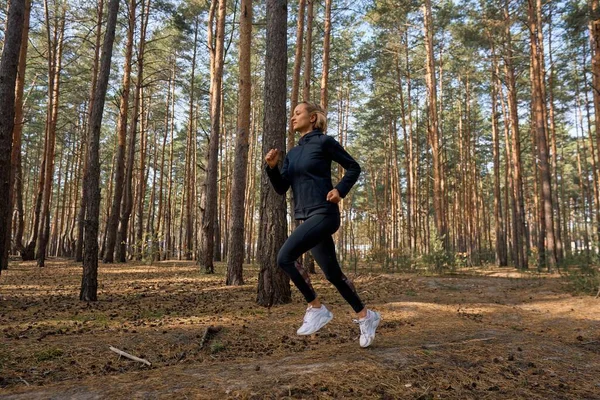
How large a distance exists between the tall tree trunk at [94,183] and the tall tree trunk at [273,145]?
9.64 ft

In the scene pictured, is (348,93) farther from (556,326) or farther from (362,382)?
(362,382)

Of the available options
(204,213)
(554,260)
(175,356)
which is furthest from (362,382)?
(554,260)

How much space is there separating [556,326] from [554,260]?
12.3 m

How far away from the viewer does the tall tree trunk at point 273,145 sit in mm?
6484

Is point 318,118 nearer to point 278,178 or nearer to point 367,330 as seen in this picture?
point 278,178

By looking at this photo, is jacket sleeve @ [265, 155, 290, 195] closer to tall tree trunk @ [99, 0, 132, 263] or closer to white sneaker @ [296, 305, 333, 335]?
white sneaker @ [296, 305, 333, 335]

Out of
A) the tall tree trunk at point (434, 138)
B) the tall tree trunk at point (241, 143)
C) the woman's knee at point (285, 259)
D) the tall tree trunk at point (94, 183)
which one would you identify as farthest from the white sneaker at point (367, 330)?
the tall tree trunk at point (434, 138)

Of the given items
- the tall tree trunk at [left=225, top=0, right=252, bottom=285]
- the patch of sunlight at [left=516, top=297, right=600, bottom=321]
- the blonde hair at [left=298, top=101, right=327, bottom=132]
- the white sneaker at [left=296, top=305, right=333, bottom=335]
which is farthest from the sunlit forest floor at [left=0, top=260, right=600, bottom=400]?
the blonde hair at [left=298, top=101, right=327, bottom=132]

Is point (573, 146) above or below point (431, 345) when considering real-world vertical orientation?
above

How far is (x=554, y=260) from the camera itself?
15953 millimetres

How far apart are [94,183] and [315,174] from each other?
5.06m

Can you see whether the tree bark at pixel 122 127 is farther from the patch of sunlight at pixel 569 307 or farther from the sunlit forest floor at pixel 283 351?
the patch of sunlight at pixel 569 307

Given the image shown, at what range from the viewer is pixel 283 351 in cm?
388

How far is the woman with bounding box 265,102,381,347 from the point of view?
332 cm
